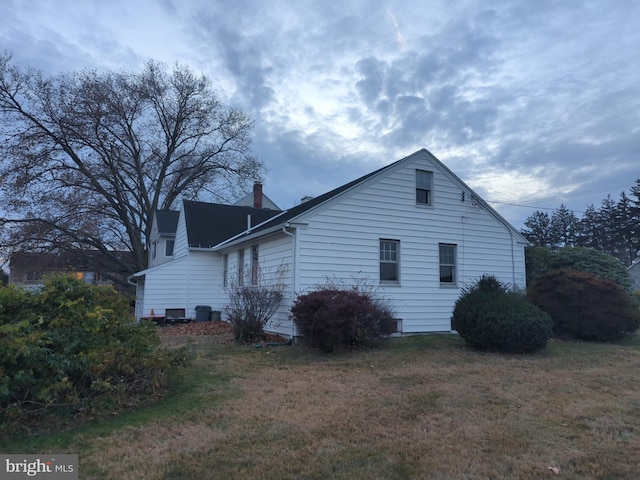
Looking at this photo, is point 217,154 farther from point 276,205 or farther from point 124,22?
point 124,22

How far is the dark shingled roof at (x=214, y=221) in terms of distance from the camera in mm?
19125

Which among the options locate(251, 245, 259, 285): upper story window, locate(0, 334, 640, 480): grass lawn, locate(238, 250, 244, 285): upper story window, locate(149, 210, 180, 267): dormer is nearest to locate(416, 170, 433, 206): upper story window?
locate(251, 245, 259, 285): upper story window

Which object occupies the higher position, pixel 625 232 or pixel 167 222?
pixel 625 232

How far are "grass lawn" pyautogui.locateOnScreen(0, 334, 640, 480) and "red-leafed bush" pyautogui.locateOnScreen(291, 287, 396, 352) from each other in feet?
4.37

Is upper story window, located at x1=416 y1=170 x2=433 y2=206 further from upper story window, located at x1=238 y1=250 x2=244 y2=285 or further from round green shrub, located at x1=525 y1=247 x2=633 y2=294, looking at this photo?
upper story window, located at x1=238 y1=250 x2=244 y2=285

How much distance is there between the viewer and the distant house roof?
24.6 meters

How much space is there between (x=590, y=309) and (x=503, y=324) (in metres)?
4.00

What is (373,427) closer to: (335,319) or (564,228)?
(335,319)

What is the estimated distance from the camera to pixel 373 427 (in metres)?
4.89

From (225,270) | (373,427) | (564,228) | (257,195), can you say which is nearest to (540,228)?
(564,228)

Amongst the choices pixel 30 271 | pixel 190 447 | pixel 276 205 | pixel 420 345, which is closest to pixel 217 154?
pixel 276 205

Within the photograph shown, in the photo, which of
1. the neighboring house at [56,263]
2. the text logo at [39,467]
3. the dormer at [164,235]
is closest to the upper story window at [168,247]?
the dormer at [164,235]

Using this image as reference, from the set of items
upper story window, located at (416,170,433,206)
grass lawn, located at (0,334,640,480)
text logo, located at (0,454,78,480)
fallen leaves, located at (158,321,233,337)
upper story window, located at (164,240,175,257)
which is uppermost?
upper story window, located at (416,170,433,206)

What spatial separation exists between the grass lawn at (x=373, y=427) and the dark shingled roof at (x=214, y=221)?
37.4 ft
